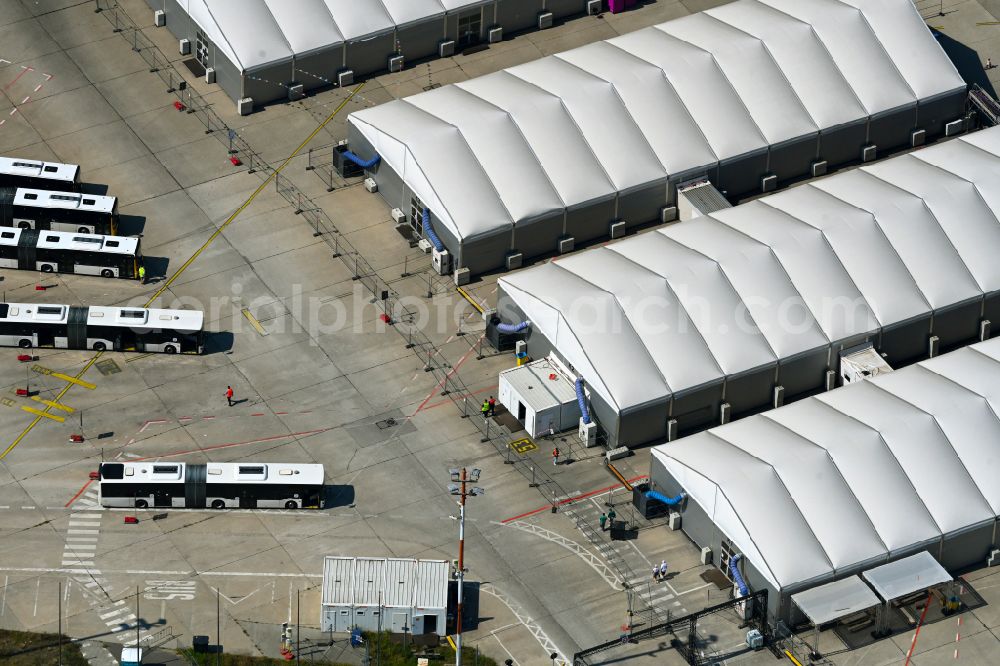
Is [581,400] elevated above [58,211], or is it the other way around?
[58,211]

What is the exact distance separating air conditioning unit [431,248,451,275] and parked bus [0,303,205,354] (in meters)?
21.7

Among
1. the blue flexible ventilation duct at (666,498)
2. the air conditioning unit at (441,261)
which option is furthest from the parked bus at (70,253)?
the blue flexible ventilation duct at (666,498)

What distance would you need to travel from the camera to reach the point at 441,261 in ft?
635

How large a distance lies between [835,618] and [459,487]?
94.9 feet

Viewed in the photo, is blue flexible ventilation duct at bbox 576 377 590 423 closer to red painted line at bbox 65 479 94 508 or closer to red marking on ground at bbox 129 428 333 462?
red marking on ground at bbox 129 428 333 462

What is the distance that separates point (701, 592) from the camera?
16800 centimetres

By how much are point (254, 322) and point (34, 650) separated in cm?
3944

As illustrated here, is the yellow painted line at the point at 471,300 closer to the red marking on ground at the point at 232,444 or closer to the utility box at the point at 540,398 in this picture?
the utility box at the point at 540,398

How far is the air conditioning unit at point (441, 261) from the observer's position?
193375mm

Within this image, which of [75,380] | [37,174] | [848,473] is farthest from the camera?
[37,174]

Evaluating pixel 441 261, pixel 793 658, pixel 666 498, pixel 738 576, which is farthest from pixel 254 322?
pixel 793 658

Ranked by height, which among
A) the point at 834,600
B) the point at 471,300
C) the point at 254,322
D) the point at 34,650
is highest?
the point at 471,300

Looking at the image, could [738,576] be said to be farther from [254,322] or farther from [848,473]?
[254,322]

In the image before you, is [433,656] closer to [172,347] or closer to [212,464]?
[212,464]
